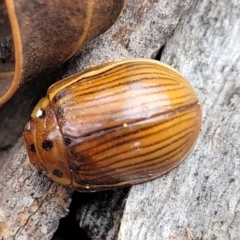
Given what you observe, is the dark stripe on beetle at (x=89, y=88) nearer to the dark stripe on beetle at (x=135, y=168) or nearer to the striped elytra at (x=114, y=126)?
the striped elytra at (x=114, y=126)

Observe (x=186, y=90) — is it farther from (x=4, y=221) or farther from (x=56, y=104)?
(x=4, y=221)

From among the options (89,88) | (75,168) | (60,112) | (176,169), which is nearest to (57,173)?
(75,168)

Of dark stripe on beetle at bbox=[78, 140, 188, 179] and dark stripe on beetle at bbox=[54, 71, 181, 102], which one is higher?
dark stripe on beetle at bbox=[54, 71, 181, 102]

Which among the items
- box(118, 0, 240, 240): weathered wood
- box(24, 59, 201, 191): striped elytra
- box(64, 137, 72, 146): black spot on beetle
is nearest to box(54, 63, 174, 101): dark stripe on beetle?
box(24, 59, 201, 191): striped elytra

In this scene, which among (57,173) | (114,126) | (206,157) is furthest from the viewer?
(206,157)

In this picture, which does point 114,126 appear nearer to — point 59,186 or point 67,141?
point 67,141

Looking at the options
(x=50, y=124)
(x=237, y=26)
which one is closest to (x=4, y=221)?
(x=50, y=124)

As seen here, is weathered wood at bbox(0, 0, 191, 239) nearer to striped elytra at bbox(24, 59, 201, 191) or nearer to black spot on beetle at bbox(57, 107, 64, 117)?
striped elytra at bbox(24, 59, 201, 191)
